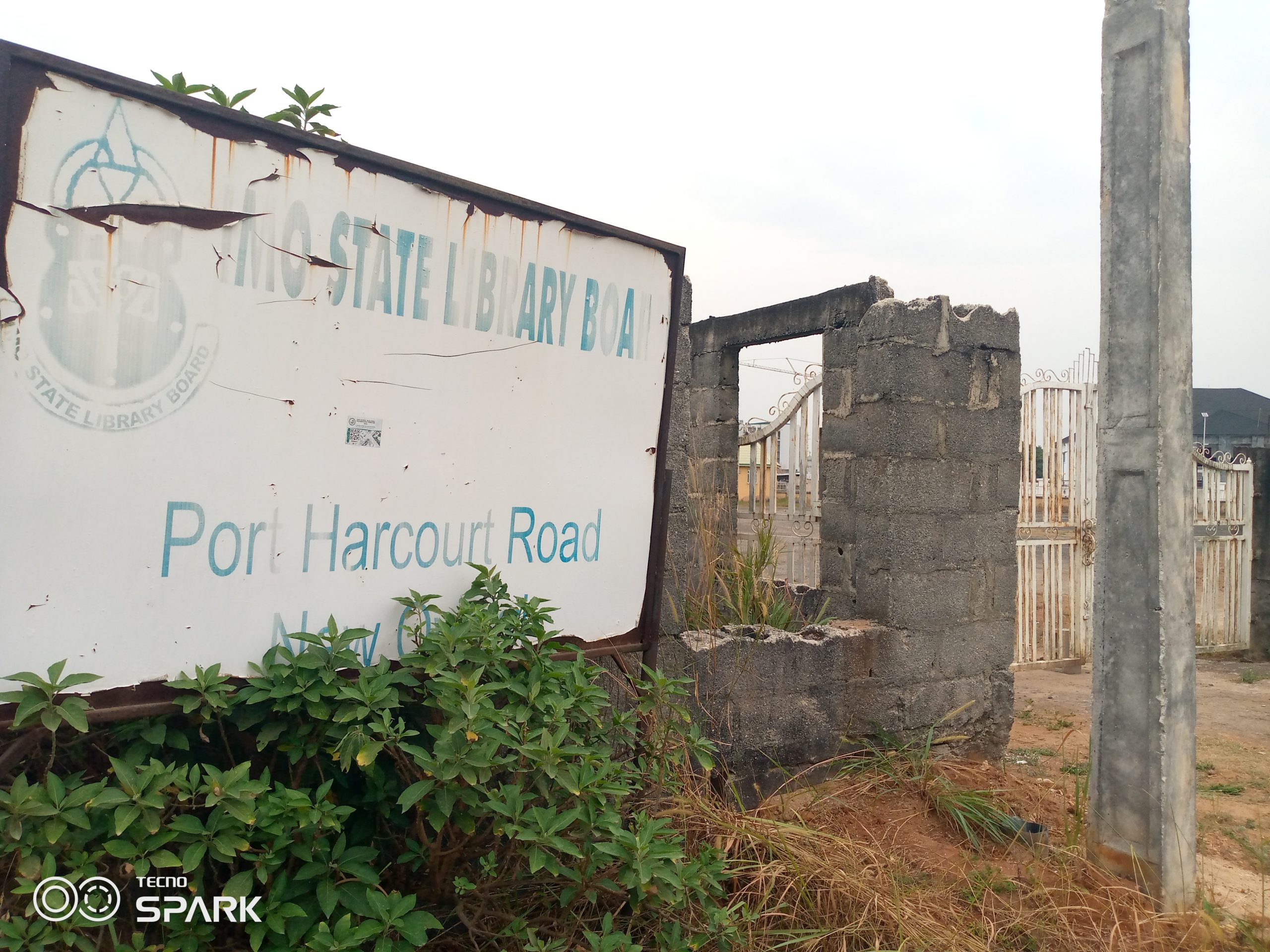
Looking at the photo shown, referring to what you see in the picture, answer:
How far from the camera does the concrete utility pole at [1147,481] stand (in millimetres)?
2729

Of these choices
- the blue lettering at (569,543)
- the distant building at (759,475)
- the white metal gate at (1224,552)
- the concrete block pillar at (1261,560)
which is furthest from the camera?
the concrete block pillar at (1261,560)

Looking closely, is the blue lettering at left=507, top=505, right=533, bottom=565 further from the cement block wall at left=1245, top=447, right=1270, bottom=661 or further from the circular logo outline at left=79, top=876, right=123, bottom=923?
the cement block wall at left=1245, top=447, right=1270, bottom=661

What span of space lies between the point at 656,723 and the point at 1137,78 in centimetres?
259

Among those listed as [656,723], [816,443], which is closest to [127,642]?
[656,723]

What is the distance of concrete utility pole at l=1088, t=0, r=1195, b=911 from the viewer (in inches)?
107

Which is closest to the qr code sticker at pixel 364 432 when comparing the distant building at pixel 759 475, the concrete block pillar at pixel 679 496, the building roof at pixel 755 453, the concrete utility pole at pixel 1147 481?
the concrete block pillar at pixel 679 496

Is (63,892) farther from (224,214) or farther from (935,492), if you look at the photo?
(935,492)

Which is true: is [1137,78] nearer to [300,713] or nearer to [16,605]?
[300,713]

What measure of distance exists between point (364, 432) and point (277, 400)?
201mm

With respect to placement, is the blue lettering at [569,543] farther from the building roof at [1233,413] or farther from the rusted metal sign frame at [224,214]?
the building roof at [1233,413]

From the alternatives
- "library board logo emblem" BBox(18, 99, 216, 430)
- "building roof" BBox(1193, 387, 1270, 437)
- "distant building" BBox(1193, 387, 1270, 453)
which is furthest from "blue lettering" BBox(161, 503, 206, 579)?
"building roof" BBox(1193, 387, 1270, 437)

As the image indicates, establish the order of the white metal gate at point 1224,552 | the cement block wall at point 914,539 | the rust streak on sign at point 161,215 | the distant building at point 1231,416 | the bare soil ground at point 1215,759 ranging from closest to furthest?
the rust streak on sign at point 161,215
the bare soil ground at point 1215,759
the cement block wall at point 914,539
the white metal gate at point 1224,552
the distant building at point 1231,416

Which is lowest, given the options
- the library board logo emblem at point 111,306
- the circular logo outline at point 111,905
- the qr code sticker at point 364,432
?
the circular logo outline at point 111,905

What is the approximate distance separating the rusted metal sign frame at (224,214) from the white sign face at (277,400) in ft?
0.06
